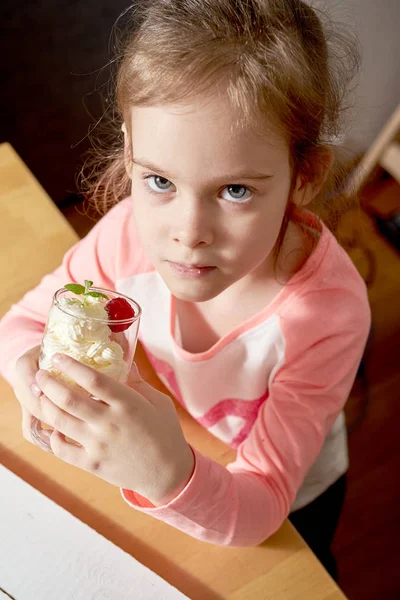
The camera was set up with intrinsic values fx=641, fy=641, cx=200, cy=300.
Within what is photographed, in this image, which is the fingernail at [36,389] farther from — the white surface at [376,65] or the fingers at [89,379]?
the white surface at [376,65]

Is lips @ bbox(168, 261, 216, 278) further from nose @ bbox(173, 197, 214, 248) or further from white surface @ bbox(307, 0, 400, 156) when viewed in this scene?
white surface @ bbox(307, 0, 400, 156)

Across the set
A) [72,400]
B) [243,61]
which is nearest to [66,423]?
[72,400]

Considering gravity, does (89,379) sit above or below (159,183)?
below

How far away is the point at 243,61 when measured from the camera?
634mm

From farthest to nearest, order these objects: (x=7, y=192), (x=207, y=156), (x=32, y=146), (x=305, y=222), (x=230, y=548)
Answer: (x=32, y=146)
(x=7, y=192)
(x=305, y=222)
(x=230, y=548)
(x=207, y=156)

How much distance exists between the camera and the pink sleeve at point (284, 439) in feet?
2.35

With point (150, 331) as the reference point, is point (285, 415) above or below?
above

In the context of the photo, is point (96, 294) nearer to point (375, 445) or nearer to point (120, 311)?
point (120, 311)

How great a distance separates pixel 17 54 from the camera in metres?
1.92

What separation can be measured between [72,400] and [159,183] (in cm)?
25

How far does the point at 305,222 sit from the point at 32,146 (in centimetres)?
145

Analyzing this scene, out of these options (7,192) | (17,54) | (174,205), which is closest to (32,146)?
(17,54)

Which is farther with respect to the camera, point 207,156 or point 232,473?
point 232,473

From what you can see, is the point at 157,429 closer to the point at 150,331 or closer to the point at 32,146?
the point at 150,331
